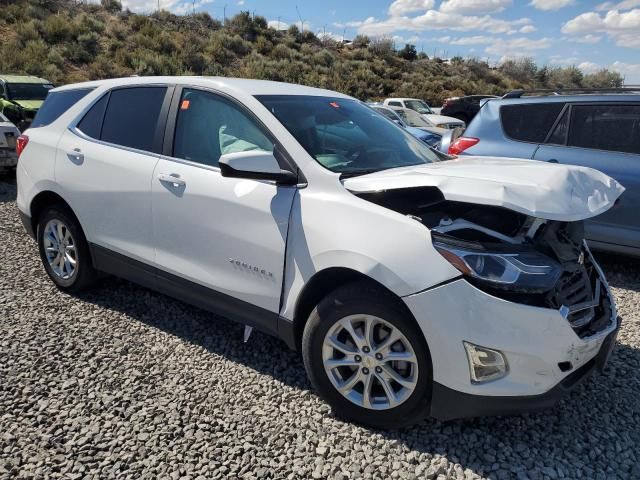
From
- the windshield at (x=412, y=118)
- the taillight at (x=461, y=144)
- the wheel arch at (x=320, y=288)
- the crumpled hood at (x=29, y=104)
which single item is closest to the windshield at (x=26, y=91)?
the crumpled hood at (x=29, y=104)

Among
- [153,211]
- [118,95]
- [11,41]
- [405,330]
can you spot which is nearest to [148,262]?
[153,211]

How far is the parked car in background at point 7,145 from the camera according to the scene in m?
8.53

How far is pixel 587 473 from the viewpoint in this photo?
7.89 feet

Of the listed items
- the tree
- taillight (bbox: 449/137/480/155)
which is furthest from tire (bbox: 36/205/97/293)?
the tree

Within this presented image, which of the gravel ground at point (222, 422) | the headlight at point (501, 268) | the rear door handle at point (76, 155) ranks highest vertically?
the headlight at point (501, 268)

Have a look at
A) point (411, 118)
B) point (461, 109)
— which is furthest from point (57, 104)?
point (461, 109)

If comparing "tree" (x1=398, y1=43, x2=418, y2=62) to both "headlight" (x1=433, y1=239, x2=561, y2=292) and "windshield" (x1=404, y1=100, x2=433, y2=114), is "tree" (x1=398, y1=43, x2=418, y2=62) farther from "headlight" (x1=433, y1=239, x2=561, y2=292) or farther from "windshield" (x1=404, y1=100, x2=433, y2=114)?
"headlight" (x1=433, y1=239, x2=561, y2=292)

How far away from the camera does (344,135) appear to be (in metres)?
3.33

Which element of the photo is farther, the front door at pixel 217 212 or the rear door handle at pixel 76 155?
the rear door handle at pixel 76 155

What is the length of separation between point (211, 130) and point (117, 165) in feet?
2.62

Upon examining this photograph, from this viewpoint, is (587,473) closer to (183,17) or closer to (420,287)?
(420,287)

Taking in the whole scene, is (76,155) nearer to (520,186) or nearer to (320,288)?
(320,288)

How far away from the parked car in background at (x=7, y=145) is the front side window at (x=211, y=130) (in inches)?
263

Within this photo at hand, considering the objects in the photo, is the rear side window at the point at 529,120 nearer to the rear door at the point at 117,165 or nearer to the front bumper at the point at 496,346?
the front bumper at the point at 496,346
